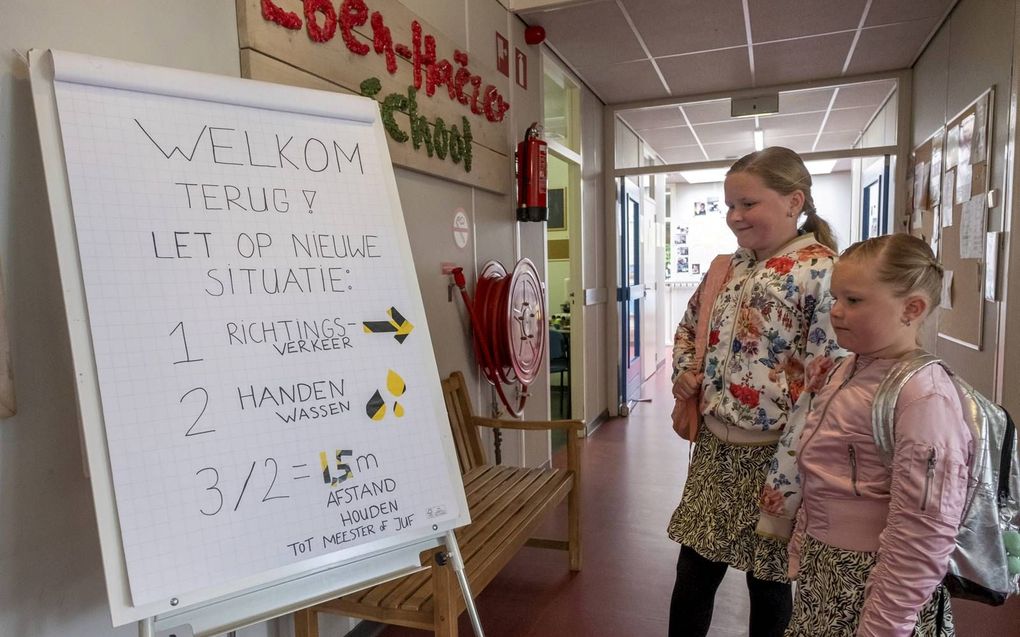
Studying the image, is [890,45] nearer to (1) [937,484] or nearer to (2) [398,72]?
(2) [398,72]

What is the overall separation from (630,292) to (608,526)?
9.79 ft

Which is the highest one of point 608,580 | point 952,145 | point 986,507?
point 952,145

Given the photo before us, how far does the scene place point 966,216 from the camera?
3.09m

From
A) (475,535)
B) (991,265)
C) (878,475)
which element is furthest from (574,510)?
(991,265)

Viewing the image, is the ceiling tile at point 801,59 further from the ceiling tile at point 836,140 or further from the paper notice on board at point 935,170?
the ceiling tile at point 836,140

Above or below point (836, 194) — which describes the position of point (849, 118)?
above

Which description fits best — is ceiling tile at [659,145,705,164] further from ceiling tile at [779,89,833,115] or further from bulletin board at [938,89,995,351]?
bulletin board at [938,89,995,351]

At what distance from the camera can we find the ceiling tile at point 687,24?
3.28 m

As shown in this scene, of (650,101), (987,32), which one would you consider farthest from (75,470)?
(650,101)

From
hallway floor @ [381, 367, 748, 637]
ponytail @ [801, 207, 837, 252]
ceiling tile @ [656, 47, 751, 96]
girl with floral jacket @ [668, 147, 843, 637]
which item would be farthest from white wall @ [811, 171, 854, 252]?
girl with floral jacket @ [668, 147, 843, 637]

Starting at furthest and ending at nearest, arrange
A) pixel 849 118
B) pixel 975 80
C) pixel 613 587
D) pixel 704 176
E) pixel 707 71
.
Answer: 1. pixel 704 176
2. pixel 849 118
3. pixel 707 71
4. pixel 975 80
5. pixel 613 587

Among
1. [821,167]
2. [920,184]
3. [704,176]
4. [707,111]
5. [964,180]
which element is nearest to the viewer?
[964,180]

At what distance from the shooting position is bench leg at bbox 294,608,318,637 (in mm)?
1680

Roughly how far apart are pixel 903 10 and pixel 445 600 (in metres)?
3.81
